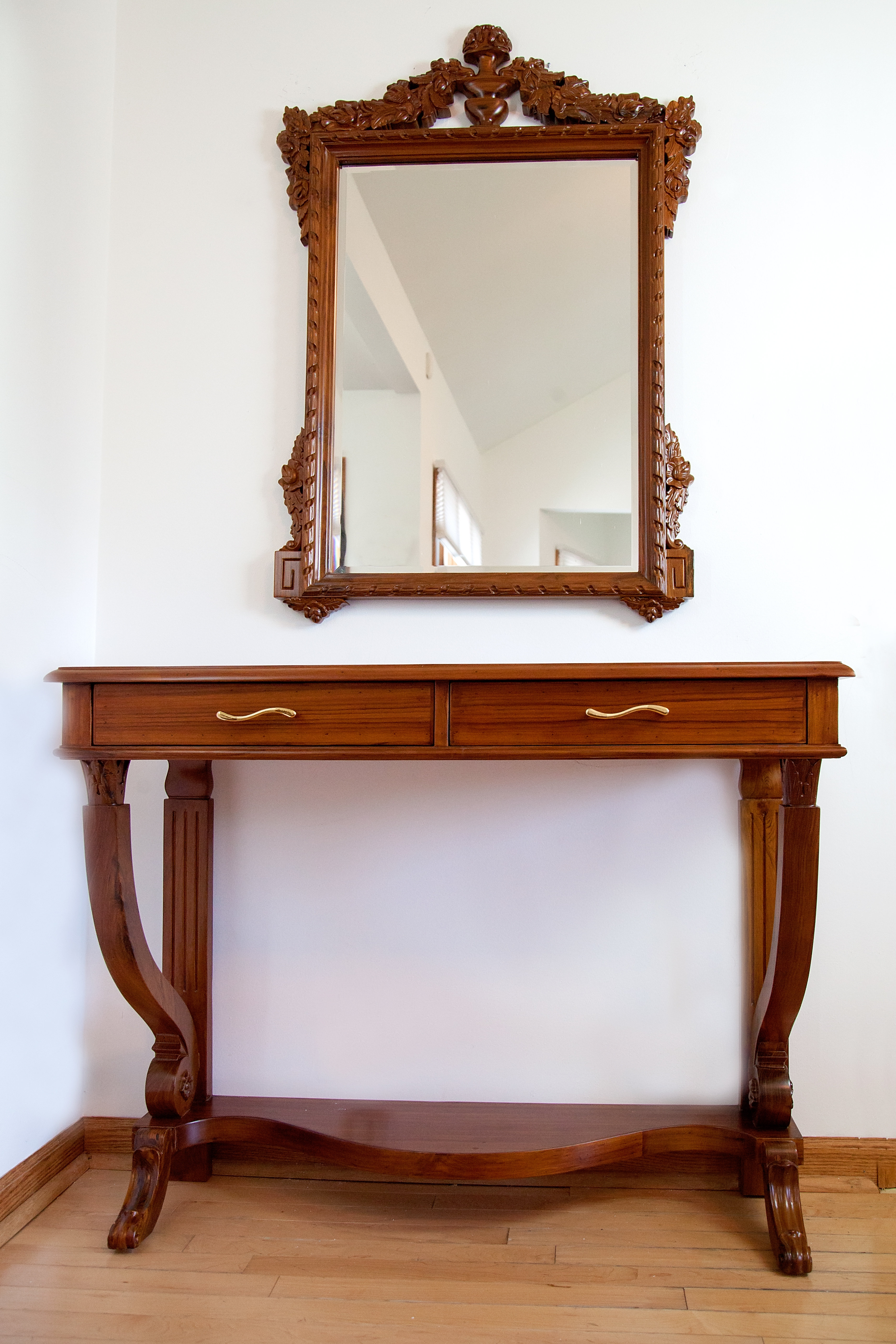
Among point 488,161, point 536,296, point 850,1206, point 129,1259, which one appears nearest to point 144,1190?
point 129,1259

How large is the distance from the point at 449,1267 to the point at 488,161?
2117mm

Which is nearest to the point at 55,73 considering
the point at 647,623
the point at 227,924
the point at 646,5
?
the point at 646,5

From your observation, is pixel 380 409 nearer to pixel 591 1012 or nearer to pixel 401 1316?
pixel 591 1012

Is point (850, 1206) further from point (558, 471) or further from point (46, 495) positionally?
point (46, 495)

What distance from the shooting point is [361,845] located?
1.98 meters

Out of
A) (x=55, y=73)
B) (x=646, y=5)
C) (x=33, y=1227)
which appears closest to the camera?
(x=33, y=1227)

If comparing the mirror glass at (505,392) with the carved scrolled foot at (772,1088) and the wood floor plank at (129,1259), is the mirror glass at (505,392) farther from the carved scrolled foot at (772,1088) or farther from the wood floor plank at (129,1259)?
the wood floor plank at (129,1259)

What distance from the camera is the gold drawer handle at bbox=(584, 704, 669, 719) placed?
147 centimetres

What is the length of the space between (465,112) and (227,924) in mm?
1799

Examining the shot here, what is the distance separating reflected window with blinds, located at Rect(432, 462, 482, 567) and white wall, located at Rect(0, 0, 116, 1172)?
743mm

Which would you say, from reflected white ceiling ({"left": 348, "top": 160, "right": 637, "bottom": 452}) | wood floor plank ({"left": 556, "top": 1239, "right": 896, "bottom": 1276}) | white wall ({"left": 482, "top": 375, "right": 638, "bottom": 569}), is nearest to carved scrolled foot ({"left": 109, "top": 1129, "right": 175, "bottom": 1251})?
wood floor plank ({"left": 556, "top": 1239, "right": 896, "bottom": 1276})

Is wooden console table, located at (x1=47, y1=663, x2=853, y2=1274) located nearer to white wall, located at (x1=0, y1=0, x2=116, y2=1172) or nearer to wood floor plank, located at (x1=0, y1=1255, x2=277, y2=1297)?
wood floor plank, located at (x1=0, y1=1255, x2=277, y2=1297)

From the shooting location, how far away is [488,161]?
196 cm

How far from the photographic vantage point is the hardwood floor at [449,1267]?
1.41 meters
